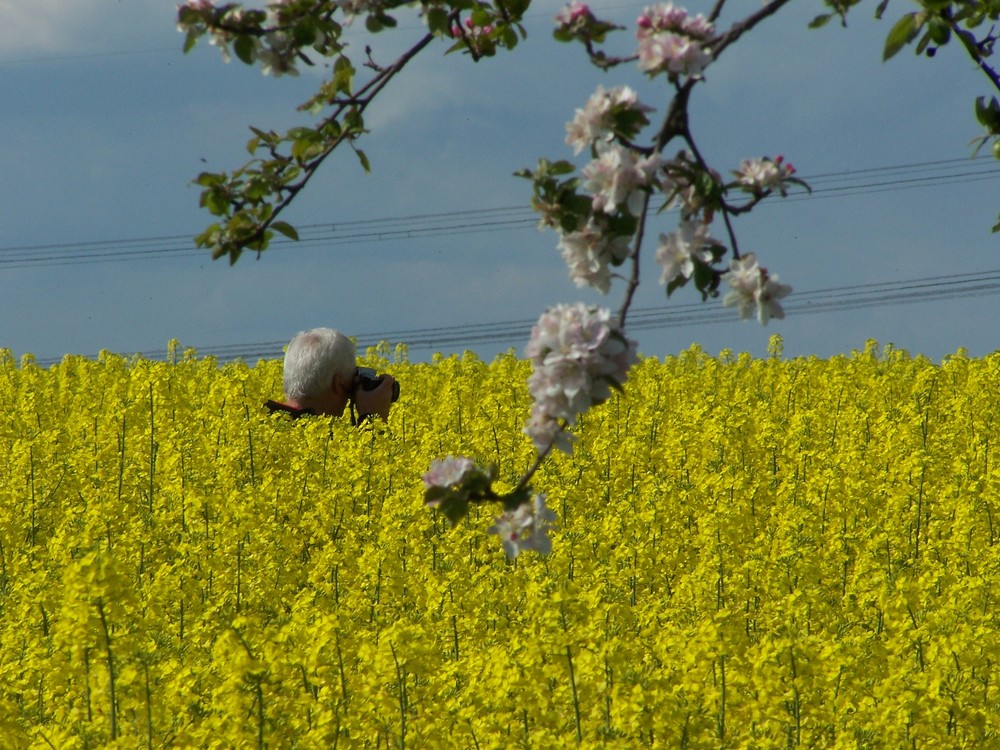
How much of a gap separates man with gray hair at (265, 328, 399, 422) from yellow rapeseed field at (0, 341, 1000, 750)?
58 centimetres

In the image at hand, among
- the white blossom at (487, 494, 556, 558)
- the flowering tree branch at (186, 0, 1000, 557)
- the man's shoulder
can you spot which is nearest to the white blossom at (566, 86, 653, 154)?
the flowering tree branch at (186, 0, 1000, 557)

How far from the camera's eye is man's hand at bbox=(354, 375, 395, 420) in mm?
11375

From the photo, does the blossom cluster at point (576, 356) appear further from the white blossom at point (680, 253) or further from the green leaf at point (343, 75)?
the green leaf at point (343, 75)

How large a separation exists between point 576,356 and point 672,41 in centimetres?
75

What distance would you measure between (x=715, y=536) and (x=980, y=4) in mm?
4184

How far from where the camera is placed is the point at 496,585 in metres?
7.06

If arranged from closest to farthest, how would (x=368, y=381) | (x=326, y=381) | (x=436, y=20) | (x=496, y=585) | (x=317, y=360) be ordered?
(x=436, y=20) → (x=496, y=585) → (x=317, y=360) → (x=326, y=381) → (x=368, y=381)

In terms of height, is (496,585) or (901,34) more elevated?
(901,34)

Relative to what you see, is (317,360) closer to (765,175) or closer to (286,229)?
(286,229)

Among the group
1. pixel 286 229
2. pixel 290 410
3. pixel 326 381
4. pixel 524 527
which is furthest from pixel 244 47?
pixel 290 410

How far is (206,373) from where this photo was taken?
655 inches

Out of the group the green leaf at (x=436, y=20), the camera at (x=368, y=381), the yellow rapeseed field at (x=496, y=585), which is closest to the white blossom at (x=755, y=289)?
the green leaf at (x=436, y=20)

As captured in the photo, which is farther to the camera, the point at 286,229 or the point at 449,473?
the point at 286,229

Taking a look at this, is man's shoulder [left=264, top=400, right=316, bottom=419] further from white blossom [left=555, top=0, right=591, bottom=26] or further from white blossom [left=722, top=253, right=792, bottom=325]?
white blossom [left=722, top=253, right=792, bottom=325]
